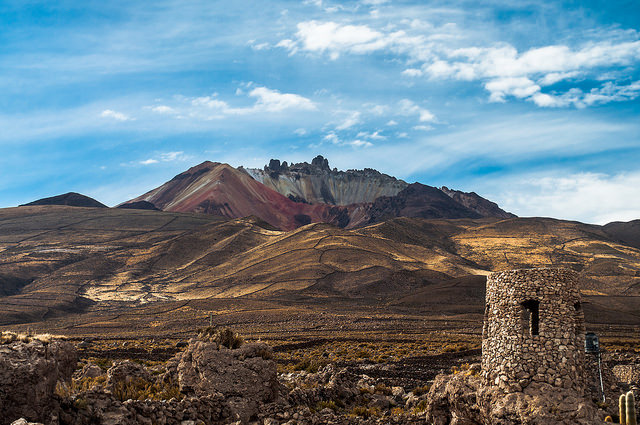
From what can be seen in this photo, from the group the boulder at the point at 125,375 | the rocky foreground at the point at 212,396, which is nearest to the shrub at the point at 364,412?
the rocky foreground at the point at 212,396

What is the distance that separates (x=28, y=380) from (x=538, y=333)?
10078mm

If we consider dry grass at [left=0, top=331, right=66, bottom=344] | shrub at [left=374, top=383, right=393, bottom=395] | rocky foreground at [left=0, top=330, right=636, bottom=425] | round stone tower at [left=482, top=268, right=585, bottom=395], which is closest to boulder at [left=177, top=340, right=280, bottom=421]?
rocky foreground at [left=0, top=330, right=636, bottom=425]

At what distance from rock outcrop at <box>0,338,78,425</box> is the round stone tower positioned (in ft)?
29.0

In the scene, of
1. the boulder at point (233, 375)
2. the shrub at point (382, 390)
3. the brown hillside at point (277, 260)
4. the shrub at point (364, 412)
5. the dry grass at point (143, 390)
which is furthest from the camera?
the brown hillside at point (277, 260)

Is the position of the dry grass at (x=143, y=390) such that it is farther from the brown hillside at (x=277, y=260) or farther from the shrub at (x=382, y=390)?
the brown hillside at (x=277, y=260)

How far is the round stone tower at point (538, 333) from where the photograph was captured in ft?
35.0

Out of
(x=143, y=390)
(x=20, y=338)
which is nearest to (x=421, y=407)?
(x=143, y=390)

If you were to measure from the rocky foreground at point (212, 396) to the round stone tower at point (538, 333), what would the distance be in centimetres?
52

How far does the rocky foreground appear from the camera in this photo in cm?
1040

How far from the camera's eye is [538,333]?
11.3m

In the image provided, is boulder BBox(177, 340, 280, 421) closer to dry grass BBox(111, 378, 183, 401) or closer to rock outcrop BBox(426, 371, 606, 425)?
dry grass BBox(111, 378, 183, 401)

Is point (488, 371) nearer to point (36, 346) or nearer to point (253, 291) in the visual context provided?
point (36, 346)

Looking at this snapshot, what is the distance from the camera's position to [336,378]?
714 inches

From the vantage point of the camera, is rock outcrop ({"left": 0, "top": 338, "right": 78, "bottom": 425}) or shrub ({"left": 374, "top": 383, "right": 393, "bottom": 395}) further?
shrub ({"left": 374, "top": 383, "right": 393, "bottom": 395})
